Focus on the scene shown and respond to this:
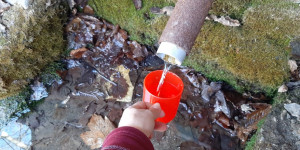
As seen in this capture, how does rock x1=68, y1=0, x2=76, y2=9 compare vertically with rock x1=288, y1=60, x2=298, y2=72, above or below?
above

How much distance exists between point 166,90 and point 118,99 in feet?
1.85

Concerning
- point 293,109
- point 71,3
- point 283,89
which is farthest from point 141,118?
point 71,3

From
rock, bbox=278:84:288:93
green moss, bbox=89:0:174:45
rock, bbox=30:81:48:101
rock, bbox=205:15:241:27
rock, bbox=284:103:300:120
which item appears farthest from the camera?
green moss, bbox=89:0:174:45

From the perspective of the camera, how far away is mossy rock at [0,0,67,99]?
7.34ft

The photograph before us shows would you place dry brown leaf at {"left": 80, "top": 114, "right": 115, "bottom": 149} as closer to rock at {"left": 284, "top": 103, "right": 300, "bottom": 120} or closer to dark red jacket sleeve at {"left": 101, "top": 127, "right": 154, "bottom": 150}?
dark red jacket sleeve at {"left": 101, "top": 127, "right": 154, "bottom": 150}

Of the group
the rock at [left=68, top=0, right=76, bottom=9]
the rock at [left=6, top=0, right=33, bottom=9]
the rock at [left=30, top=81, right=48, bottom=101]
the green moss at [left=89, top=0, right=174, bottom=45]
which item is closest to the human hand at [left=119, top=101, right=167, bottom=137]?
the green moss at [left=89, top=0, right=174, bottom=45]

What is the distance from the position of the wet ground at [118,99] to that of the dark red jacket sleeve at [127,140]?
92 centimetres

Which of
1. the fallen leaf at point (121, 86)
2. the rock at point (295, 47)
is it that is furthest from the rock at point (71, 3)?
the rock at point (295, 47)

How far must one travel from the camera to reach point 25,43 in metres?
2.31

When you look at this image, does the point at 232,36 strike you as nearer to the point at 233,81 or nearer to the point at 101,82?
the point at 233,81

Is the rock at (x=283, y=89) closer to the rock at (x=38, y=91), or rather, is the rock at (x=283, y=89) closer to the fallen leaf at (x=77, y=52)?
the fallen leaf at (x=77, y=52)

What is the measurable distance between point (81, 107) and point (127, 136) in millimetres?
1258

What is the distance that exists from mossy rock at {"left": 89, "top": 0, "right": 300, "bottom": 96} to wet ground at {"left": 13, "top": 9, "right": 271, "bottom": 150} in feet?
0.64

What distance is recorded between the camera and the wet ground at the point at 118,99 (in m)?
2.21
